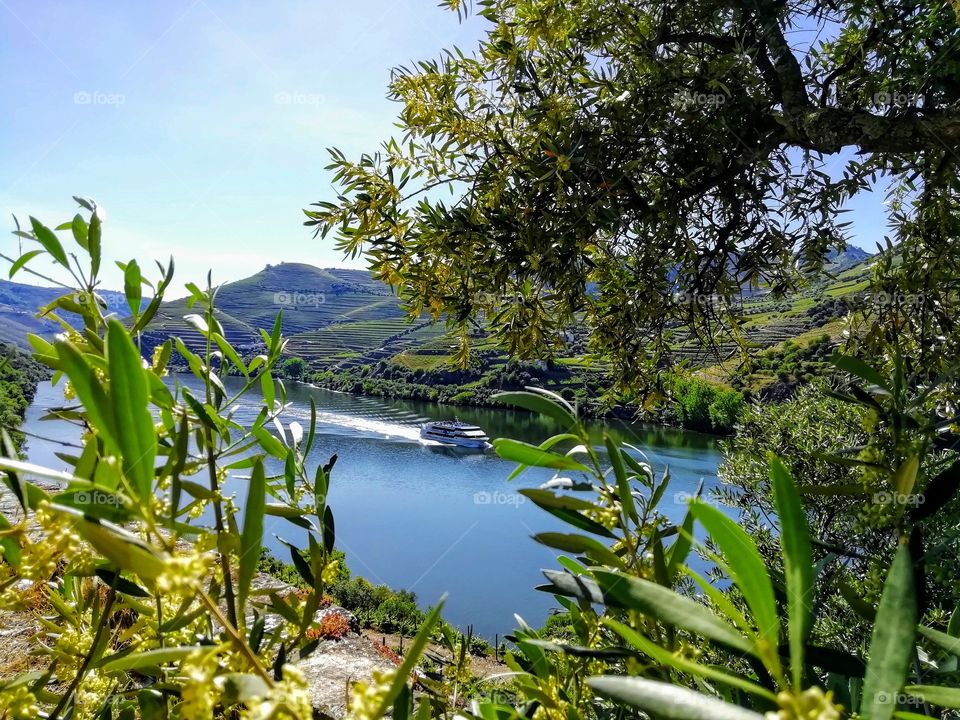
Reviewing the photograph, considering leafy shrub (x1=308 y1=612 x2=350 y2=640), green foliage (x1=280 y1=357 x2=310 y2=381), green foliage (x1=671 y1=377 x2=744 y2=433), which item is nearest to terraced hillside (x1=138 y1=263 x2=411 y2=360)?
green foliage (x1=280 y1=357 x2=310 y2=381)

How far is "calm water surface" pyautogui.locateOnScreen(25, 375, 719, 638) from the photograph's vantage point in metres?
19.8

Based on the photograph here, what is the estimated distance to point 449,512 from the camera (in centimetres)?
2703

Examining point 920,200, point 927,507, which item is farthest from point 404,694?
point 920,200

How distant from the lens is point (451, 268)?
6.52ft

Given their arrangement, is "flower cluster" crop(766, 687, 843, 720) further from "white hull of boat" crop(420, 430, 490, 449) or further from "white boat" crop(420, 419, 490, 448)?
"white hull of boat" crop(420, 430, 490, 449)

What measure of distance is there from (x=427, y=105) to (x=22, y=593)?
1.82 m

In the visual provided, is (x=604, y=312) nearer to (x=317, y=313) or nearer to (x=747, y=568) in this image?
(x=747, y=568)

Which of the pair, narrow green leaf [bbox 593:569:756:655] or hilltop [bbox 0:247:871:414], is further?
hilltop [bbox 0:247:871:414]

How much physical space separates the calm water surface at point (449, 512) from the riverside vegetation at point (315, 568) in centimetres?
1252

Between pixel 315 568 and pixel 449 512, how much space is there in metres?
27.1

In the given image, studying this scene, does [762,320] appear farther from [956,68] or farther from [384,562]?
[956,68]

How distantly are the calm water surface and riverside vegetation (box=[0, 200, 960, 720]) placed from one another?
1252 cm

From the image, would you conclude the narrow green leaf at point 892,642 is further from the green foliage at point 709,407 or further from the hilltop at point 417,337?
the green foliage at point 709,407

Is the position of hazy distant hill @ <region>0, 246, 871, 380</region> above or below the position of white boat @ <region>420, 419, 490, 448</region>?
above
